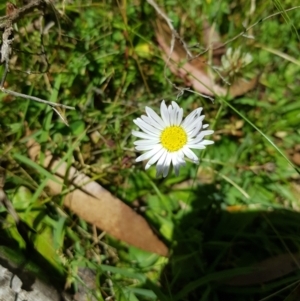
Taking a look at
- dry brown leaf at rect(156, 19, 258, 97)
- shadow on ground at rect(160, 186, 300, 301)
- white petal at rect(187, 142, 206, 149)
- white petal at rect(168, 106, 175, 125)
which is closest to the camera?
white petal at rect(187, 142, 206, 149)

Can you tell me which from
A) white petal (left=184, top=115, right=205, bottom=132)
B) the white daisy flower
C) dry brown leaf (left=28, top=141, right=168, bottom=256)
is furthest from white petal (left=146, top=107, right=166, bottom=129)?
dry brown leaf (left=28, top=141, right=168, bottom=256)

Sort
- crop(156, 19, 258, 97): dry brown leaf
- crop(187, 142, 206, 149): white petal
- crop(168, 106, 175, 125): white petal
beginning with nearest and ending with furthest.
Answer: crop(187, 142, 206, 149): white petal → crop(168, 106, 175, 125): white petal → crop(156, 19, 258, 97): dry brown leaf

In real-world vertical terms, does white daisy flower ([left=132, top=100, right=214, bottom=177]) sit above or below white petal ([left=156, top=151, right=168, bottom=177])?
above

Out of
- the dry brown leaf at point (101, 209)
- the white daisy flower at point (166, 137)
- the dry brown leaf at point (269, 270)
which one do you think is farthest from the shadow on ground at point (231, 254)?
the white daisy flower at point (166, 137)

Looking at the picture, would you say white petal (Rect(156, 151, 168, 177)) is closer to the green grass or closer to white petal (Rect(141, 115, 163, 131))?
white petal (Rect(141, 115, 163, 131))

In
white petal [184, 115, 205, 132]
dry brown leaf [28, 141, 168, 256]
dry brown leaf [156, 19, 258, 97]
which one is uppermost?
dry brown leaf [156, 19, 258, 97]

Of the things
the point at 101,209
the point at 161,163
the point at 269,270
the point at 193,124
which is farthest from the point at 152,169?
the point at 269,270

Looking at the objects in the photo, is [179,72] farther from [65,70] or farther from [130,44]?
[65,70]
